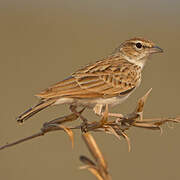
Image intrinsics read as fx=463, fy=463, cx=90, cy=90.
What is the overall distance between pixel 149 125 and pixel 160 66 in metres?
17.9

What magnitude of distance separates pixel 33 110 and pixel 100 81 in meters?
1.63

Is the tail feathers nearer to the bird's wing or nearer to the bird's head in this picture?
the bird's wing

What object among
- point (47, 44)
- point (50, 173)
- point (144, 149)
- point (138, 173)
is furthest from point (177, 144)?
point (47, 44)

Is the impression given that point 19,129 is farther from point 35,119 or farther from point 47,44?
point 47,44

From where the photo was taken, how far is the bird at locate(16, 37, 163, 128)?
4.14m

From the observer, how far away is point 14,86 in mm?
16641

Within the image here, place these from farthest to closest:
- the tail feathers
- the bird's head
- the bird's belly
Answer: the bird's head, the bird's belly, the tail feathers

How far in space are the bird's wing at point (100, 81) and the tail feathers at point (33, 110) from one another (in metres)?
0.05

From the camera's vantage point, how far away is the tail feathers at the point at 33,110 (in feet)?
11.1

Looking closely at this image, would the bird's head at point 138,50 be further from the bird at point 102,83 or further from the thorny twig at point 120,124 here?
the thorny twig at point 120,124

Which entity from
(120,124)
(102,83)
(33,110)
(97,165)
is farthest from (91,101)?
(97,165)

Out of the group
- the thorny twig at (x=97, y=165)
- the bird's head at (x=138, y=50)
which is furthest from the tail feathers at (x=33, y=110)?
the bird's head at (x=138, y=50)

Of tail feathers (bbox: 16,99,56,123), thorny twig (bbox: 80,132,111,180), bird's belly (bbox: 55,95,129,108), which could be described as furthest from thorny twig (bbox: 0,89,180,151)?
bird's belly (bbox: 55,95,129,108)

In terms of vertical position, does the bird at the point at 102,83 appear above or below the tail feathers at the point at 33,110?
above
